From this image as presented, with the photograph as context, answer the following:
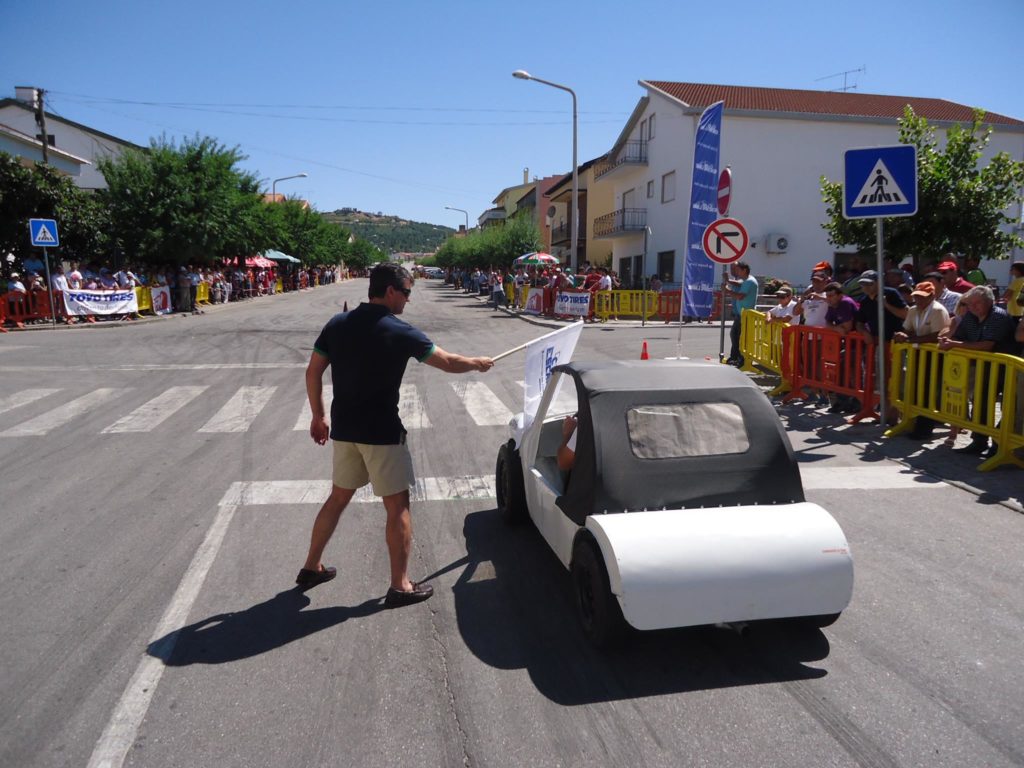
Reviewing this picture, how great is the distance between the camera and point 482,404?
33.0 feet

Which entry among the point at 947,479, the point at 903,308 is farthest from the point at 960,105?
the point at 947,479

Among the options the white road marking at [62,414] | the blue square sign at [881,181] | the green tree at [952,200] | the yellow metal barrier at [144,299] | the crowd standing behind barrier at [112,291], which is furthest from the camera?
the yellow metal barrier at [144,299]

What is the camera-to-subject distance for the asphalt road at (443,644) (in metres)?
2.91

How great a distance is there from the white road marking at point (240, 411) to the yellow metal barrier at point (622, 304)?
15.0m

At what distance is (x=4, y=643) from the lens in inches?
145

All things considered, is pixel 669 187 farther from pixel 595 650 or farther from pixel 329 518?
pixel 595 650

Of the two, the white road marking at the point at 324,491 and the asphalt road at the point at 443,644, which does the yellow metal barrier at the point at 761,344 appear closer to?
the asphalt road at the point at 443,644

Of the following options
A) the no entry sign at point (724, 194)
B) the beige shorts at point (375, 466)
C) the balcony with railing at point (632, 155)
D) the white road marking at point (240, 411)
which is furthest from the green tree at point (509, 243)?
the beige shorts at point (375, 466)

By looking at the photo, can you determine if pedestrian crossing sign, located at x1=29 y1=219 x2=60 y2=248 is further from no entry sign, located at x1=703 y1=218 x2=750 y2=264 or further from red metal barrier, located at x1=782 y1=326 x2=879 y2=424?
red metal barrier, located at x1=782 y1=326 x2=879 y2=424

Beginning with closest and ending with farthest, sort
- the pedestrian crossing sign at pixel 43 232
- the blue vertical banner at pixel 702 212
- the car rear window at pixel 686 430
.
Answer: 1. the car rear window at pixel 686 430
2. the blue vertical banner at pixel 702 212
3. the pedestrian crossing sign at pixel 43 232

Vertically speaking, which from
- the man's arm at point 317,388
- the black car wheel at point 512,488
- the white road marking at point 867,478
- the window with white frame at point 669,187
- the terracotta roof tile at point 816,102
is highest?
the terracotta roof tile at point 816,102

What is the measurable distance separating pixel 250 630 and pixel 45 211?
81.7ft

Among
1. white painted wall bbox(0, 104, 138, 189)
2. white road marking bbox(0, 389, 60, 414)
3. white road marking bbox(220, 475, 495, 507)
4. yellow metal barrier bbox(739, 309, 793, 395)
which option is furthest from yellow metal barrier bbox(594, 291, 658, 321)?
white painted wall bbox(0, 104, 138, 189)

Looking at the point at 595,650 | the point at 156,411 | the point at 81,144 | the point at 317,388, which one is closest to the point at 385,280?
the point at 317,388
